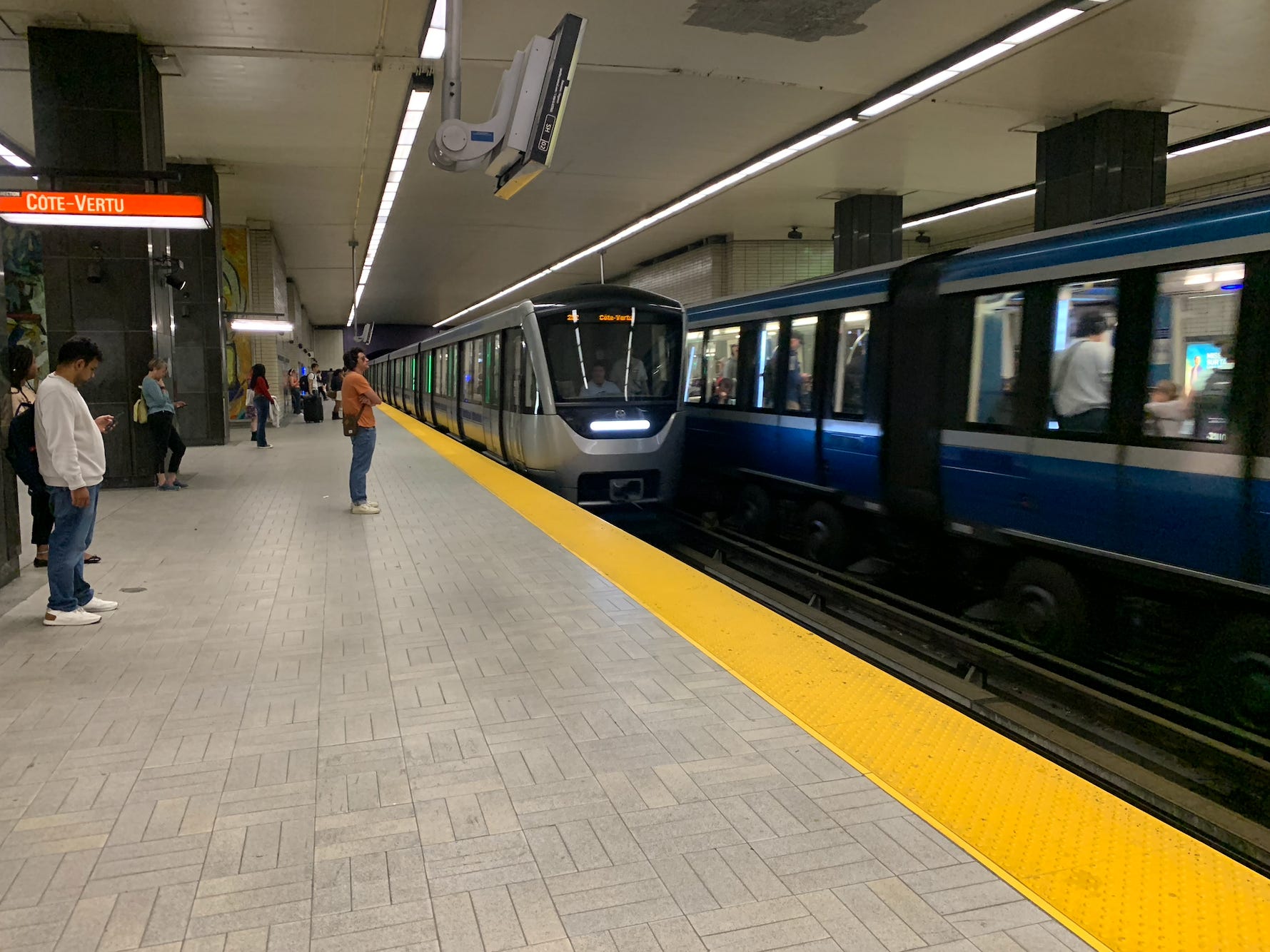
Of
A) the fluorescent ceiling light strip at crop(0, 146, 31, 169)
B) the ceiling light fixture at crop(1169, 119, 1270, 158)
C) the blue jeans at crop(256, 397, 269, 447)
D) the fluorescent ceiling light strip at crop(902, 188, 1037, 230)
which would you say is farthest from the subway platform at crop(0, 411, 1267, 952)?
the fluorescent ceiling light strip at crop(902, 188, 1037, 230)

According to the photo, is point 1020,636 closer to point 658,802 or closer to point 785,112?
point 658,802

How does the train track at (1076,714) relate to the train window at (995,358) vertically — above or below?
below

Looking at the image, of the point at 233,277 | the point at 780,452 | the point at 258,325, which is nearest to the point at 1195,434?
the point at 780,452

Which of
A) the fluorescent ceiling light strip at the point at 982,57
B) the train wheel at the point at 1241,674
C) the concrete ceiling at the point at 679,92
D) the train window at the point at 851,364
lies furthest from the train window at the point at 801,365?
the train wheel at the point at 1241,674

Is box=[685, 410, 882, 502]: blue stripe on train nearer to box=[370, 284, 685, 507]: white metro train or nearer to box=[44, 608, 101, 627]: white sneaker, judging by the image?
box=[370, 284, 685, 507]: white metro train

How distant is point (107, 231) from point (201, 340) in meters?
7.41

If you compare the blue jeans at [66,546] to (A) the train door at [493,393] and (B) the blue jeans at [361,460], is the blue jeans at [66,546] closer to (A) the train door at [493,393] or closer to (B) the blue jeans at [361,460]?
(B) the blue jeans at [361,460]

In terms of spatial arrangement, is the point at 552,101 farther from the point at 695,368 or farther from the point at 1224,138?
the point at 1224,138

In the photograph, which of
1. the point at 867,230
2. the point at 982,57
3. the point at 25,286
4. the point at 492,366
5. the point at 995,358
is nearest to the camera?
the point at 995,358

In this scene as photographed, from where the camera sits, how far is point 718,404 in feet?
38.7

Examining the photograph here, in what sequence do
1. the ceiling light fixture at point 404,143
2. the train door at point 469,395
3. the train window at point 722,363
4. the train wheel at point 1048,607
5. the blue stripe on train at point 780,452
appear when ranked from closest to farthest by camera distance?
the train wheel at point 1048,607, the blue stripe on train at point 780,452, the ceiling light fixture at point 404,143, the train window at point 722,363, the train door at point 469,395

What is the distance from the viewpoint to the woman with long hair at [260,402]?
1759 centimetres

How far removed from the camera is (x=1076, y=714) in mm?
5566

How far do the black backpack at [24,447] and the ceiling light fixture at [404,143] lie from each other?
5.23 metres
